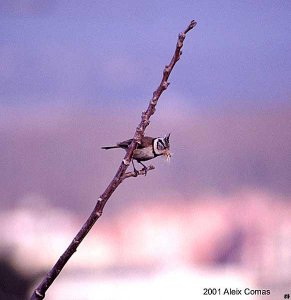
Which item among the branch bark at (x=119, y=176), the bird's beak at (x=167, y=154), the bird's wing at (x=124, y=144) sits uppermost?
the bird's wing at (x=124, y=144)

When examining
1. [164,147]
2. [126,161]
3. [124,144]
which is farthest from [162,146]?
[126,161]

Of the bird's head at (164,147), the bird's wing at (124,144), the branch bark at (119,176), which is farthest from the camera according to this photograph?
the bird's wing at (124,144)

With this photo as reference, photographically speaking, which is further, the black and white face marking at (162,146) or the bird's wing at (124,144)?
the bird's wing at (124,144)

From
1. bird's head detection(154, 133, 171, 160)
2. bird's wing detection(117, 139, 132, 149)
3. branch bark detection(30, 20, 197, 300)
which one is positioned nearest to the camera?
branch bark detection(30, 20, 197, 300)

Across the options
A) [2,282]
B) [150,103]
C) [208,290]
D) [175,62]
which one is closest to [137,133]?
[150,103]

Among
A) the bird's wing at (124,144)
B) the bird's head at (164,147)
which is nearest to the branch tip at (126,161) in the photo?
the bird's head at (164,147)

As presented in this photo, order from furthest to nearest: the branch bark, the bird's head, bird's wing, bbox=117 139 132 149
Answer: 1. bird's wing, bbox=117 139 132 149
2. the bird's head
3. the branch bark

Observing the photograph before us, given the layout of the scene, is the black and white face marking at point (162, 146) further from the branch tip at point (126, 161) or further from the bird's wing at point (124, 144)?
the branch tip at point (126, 161)

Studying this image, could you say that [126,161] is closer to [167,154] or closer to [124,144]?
[167,154]

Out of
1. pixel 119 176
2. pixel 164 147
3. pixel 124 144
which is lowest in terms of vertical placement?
pixel 119 176

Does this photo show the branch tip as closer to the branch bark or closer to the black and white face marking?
the branch bark

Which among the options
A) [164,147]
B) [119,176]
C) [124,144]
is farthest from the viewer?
[124,144]

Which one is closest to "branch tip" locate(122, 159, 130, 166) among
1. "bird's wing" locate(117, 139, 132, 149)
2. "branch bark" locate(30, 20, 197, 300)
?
"branch bark" locate(30, 20, 197, 300)
